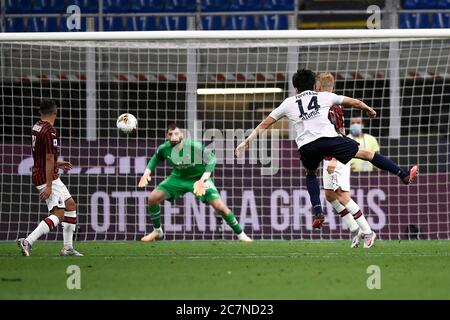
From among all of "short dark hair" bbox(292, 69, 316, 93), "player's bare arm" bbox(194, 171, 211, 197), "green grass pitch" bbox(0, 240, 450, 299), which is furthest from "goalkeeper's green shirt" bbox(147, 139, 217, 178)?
"short dark hair" bbox(292, 69, 316, 93)

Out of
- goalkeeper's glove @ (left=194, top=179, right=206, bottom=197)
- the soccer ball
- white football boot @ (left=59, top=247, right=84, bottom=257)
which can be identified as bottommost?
white football boot @ (left=59, top=247, right=84, bottom=257)

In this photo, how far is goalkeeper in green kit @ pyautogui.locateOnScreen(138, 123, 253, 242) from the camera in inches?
607

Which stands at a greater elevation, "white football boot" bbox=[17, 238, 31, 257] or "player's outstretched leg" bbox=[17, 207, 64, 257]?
"player's outstretched leg" bbox=[17, 207, 64, 257]

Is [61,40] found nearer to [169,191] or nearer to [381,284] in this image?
[169,191]

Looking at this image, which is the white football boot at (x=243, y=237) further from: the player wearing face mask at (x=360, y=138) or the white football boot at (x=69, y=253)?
the white football boot at (x=69, y=253)

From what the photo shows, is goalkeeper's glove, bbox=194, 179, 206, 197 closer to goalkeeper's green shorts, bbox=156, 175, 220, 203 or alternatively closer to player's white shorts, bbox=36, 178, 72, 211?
goalkeeper's green shorts, bbox=156, 175, 220, 203

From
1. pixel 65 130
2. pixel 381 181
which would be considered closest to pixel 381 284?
pixel 381 181

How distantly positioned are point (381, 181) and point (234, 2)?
6.44 meters

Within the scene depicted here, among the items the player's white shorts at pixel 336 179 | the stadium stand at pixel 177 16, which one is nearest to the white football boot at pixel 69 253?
the player's white shorts at pixel 336 179

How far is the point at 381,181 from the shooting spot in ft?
56.2

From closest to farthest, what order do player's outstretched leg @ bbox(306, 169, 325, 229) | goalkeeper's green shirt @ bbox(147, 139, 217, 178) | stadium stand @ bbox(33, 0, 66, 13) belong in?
player's outstretched leg @ bbox(306, 169, 325, 229), goalkeeper's green shirt @ bbox(147, 139, 217, 178), stadium stand @ bbox(33, 0, 66, 13)

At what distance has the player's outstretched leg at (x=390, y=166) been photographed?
1165 centimetres

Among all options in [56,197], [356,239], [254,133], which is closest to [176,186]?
[356,239]

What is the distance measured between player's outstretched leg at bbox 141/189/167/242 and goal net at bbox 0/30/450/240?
1.17 metres
